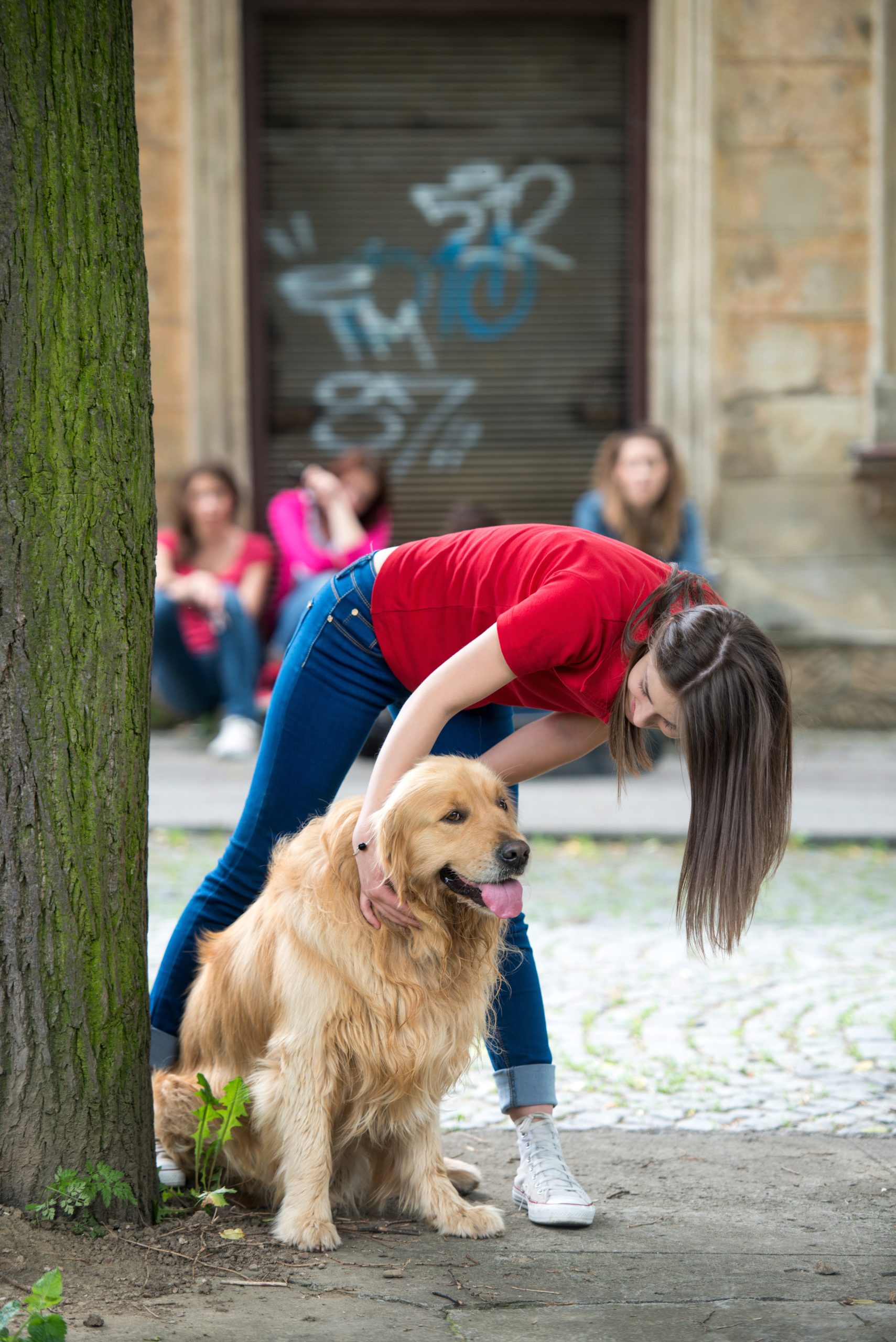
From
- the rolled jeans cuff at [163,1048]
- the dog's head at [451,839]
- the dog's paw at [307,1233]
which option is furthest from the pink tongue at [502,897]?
the rolled jeans cuff at [163,1048]

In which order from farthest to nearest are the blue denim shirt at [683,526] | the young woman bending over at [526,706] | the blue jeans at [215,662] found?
the blue jeans at [215,662] < the blue denim shirt at [683,526] < the young woman bending over at [526,706]

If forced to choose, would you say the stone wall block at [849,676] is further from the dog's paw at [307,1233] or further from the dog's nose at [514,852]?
the dog's paw at [307,1233]

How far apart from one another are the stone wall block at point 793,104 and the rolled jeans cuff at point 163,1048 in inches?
311

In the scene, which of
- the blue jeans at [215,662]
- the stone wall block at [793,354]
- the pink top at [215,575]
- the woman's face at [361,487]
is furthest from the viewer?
the stone wall block at [793,354]

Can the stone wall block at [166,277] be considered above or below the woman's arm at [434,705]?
above

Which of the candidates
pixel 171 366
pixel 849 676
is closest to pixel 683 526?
pixel 849 676

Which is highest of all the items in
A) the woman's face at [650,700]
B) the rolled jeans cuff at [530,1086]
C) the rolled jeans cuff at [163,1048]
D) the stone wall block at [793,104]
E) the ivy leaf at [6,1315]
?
the stone wall block at [793,104]

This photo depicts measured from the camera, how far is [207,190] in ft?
30.9

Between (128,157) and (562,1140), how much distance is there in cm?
238

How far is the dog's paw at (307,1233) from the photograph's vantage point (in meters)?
2.78

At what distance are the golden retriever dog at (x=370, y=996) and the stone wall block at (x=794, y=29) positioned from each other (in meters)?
7.99

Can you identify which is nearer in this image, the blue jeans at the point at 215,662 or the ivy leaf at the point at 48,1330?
the ivy leaf at the point at 48,1330

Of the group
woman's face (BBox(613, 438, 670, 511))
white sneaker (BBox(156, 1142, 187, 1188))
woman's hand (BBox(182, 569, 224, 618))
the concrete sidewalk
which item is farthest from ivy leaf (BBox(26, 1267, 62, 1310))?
woman's hand (BBox(182, 569, 224, 618))

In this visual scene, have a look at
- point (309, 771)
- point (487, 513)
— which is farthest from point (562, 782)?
point (309, 771)
